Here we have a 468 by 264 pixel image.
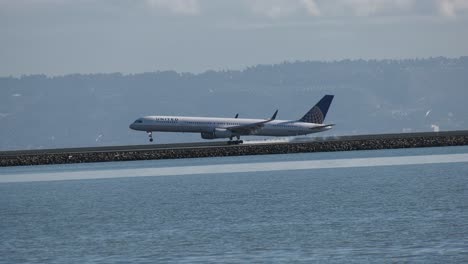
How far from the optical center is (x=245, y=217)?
7244cm

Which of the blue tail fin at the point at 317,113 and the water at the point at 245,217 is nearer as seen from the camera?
the water at the point at 245,217

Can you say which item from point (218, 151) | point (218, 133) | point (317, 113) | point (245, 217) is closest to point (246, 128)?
point (218, 133)

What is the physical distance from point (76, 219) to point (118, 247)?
55.1 ft

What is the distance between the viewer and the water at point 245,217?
186 ft

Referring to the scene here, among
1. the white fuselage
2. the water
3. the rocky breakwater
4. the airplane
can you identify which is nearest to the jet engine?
the airplane

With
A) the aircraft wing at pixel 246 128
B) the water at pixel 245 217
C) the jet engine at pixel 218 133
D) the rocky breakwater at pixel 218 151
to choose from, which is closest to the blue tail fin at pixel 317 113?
the aircraft wing at pixel 246 128

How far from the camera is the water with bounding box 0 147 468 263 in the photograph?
56.7m

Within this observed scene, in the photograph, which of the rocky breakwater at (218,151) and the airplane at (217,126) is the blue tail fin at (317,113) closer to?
the airplane at (217,126)

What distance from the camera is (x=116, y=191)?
101 metres

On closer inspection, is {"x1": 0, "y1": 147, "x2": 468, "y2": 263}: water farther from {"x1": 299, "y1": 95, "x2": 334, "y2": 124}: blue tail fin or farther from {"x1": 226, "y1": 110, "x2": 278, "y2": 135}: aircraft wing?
{"x1": 299, "y1": 95, "x2": 334, "y2": 124}: blue tail fin

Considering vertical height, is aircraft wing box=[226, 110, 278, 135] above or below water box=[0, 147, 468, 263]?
above

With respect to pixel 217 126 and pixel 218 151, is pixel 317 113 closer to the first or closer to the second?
pixel 217 126

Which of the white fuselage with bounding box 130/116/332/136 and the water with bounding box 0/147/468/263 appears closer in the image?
the water with bounding box 0/147/468/263

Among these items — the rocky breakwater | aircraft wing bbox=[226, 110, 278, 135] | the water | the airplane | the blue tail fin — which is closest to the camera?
the water
